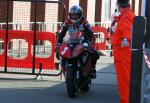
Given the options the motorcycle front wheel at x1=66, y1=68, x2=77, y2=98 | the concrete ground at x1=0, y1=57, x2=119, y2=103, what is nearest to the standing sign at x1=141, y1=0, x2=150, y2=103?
the motorcycle front wheel at x1=66, y1=68, x2=77, y2=98

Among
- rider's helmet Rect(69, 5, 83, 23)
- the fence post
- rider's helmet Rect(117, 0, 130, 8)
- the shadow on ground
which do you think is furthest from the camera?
rider's helmet Rect(69, 5, 83, 23)

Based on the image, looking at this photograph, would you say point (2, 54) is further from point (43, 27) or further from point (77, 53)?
point (77, 53)

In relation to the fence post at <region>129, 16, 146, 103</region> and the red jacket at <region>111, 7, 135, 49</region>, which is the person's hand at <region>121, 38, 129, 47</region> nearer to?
the red jacket at <region>111, 7, 135, 49</region>

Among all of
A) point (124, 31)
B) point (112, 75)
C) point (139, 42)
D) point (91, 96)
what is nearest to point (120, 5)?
point (124, 31)

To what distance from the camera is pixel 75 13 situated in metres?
9.80

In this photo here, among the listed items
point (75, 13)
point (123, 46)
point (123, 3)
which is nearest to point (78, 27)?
point (75, 13)

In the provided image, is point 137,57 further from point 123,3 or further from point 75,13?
point 75,13

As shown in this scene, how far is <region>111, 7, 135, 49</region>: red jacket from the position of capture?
7.57 metres

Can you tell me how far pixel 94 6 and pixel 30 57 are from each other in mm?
18409

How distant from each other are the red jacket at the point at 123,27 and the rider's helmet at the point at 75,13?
2148 millimetres

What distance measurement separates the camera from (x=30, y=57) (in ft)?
41.2

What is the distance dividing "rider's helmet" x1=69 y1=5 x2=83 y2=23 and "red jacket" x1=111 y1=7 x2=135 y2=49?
215 cm

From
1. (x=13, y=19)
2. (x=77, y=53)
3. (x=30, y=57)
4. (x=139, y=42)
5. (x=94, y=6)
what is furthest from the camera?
(x=94, y=6)

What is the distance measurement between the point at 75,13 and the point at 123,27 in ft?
7.66
